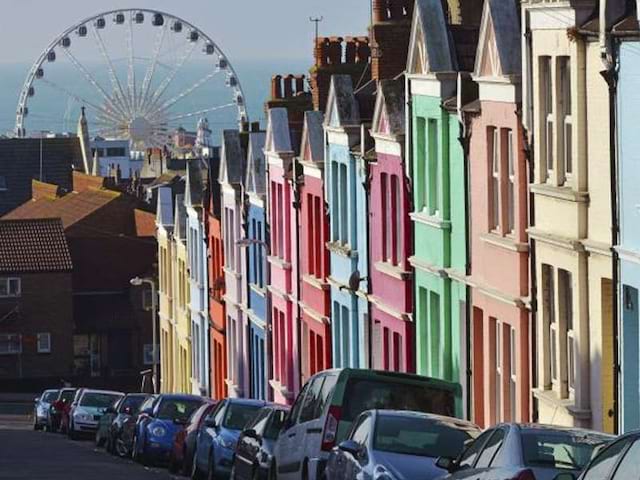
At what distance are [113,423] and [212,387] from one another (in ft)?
42.0

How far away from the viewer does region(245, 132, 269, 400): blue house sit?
171ft

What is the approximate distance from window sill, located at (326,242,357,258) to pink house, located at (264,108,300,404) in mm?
4666

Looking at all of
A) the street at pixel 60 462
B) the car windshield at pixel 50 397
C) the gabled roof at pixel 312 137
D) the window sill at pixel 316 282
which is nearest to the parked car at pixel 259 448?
the street at pixel 60 462

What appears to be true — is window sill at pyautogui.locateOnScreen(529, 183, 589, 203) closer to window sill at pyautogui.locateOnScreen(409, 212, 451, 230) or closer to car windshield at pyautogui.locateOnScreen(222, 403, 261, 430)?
window sill at pyautogui.locateOnScreen(409, 212, 451, 230)

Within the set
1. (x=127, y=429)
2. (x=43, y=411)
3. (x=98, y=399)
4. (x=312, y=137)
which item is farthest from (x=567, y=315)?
(x=43, y=411)

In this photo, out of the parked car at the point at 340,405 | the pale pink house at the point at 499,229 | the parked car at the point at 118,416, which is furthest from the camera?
the parked car at the point at 118,416

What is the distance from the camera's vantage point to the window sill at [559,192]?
1021 inches

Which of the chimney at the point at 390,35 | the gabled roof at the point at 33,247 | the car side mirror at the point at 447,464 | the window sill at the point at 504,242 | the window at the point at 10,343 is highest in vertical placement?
the chimney at the point at 390,35

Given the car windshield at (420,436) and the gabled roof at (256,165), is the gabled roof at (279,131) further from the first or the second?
the car windshield at (420,436)

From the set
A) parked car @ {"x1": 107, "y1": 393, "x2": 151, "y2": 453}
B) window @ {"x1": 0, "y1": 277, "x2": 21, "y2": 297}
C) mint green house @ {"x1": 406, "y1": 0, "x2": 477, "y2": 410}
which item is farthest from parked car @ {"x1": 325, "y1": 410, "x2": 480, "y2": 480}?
window @ {"x1": 0, "y1": 277, "x2": 21, "y2": 297}

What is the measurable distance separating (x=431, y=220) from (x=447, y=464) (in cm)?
1460

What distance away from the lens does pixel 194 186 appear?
65500mm

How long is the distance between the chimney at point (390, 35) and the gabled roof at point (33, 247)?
198ft

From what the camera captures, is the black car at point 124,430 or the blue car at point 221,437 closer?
the blue car at point 221,437
